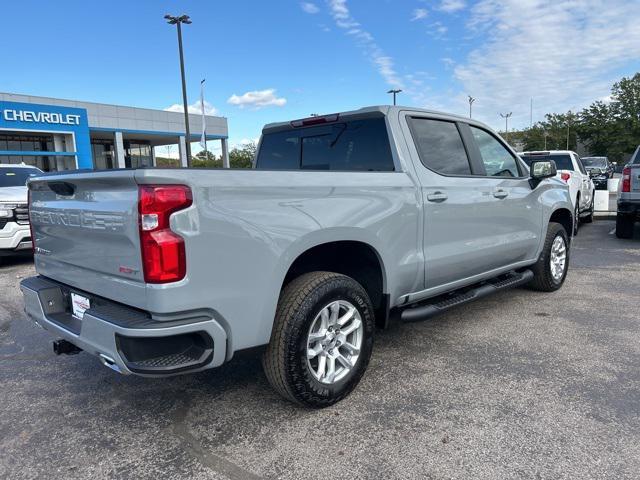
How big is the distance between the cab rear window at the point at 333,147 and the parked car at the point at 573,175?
665 centimetres

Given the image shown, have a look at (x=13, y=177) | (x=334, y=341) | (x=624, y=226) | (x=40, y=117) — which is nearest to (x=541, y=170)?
(x=334, y=341)

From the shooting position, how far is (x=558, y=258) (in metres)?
5.69

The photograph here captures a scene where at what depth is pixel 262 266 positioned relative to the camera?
→ 8.54 ft

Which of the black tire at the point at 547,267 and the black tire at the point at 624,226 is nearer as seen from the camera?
the black tire at the point at 547,267

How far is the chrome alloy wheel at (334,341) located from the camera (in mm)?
2951

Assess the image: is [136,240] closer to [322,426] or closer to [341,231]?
[341,231]

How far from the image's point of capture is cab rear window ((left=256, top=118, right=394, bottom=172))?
3.71 meters

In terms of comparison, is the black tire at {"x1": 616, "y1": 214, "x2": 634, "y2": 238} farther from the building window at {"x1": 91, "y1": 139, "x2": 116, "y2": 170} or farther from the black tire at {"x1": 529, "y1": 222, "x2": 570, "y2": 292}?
the building window at {"x1": 91, "y1": 139, "x2": 116, "y2": 170}

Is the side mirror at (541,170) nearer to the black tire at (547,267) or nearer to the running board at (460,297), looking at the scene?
the black tire at (547,267)

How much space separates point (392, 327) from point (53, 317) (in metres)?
2.78

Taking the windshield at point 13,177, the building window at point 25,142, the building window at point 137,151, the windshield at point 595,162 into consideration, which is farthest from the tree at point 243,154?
the windshield at point 13,177

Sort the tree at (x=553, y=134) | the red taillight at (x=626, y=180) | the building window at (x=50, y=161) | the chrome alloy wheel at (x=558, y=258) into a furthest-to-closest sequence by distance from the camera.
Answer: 1. the tree at (x=553, y=134)
2. the building window at (x=50, y=161)
3. the red taillight at (x=626, y=180)
4. the chrome alloy wheel at (x=558, y=258)

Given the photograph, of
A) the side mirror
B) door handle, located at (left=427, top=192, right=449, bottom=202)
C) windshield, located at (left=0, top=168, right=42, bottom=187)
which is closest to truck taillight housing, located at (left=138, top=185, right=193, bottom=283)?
door handle, located at (left=427, top=192, right=449, bottom=202)

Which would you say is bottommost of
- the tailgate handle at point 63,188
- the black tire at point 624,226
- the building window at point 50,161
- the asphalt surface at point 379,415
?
the asphalt surface at point 379,415
